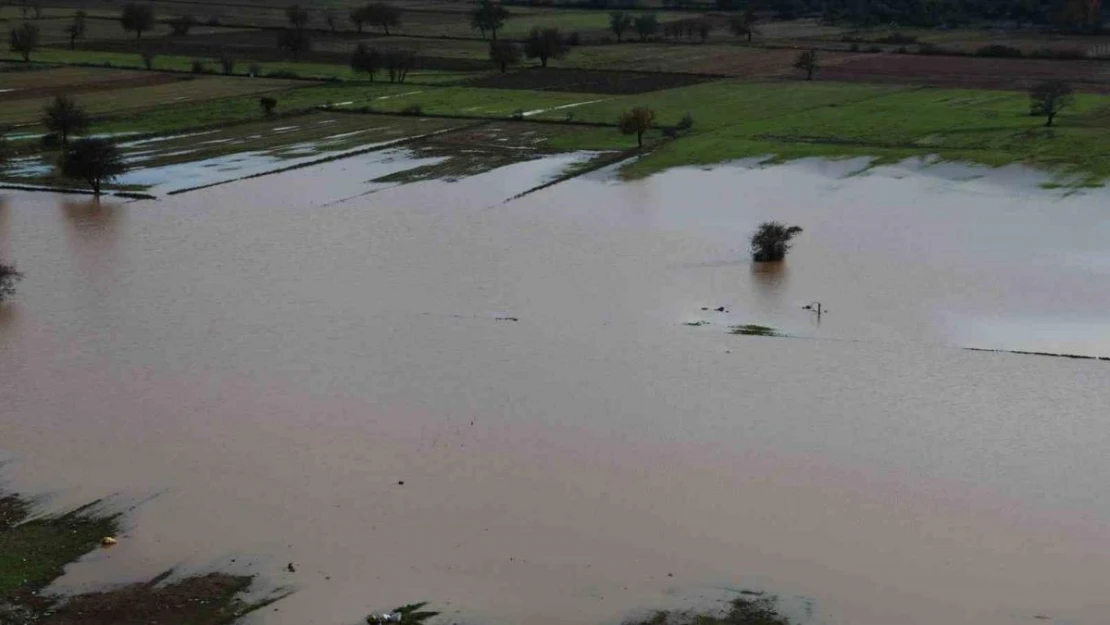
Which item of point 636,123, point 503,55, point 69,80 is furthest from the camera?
point 503,55

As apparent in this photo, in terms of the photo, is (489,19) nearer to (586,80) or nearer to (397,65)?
(397,65)

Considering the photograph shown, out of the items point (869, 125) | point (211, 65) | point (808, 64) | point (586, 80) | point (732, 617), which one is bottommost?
point (732, 617)

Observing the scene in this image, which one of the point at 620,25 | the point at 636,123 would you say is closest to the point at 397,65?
the point at 636,123

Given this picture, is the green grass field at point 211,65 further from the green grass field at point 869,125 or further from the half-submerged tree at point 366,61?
the green grass field at point 869,125

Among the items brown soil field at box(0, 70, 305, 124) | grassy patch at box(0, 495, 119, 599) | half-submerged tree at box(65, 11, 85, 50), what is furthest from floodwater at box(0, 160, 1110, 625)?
half-submerged tree at box(65, 11, 85, 50)

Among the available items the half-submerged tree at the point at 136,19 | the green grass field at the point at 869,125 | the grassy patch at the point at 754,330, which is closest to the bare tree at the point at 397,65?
the green grass field at the point at 869,125

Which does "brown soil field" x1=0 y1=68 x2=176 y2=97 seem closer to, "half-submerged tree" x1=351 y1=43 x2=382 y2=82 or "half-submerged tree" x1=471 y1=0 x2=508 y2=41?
"half-submerged tree" x1=351 y1=43 x2=382 y2=82
